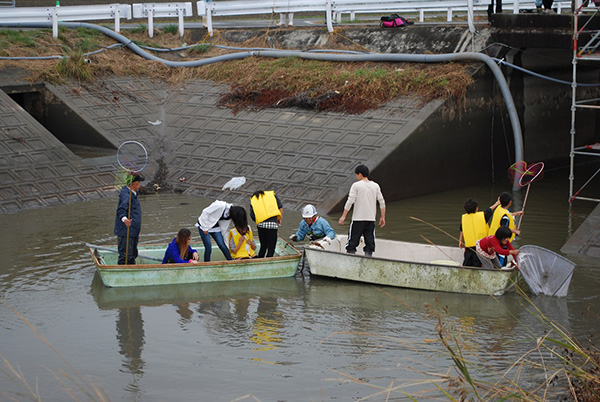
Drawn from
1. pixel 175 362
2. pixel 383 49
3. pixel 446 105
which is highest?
pixel 383 49

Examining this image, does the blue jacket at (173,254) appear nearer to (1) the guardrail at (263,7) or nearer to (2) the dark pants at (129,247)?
(2) the dark pants at (129,247)

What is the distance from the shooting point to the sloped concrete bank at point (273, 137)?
1678 centimetres

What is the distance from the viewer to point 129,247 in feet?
37.7

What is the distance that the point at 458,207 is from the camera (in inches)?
642

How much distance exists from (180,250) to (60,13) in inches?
527

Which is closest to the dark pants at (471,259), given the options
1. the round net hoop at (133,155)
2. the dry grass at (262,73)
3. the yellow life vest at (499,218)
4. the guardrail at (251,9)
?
the yellow life vest at (499,218)

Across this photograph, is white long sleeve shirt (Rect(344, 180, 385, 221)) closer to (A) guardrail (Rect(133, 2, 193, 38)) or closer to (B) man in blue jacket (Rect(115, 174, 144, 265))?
(B) man in blue jacket (Rect(115, 174, 144, 265))

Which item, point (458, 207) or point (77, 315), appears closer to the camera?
point (77, 315)

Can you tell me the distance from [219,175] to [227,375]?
9889mm

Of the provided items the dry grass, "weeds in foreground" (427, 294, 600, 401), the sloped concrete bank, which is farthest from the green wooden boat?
the dry grass

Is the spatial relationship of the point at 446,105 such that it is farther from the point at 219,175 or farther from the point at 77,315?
Result: the point at 77,315

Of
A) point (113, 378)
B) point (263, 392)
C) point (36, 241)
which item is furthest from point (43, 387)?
point (36, 241)

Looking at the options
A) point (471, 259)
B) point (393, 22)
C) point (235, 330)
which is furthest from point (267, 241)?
point (393, 22)

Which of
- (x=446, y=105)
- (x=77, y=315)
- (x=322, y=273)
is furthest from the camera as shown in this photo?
(x=446, y=105)
